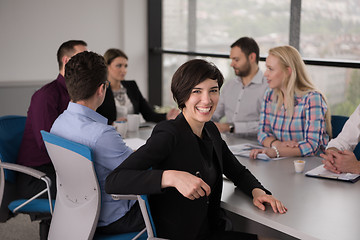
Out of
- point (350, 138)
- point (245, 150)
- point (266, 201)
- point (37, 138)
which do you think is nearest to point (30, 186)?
point (37, 138)

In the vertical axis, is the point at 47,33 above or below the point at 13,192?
above

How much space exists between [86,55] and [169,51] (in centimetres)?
386

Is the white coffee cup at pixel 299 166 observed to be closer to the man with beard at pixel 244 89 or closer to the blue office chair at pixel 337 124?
the blue office chair at pixel 337 124

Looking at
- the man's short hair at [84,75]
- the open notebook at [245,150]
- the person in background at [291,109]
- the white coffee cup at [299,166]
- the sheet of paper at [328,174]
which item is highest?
the man's short hair at [84,75]

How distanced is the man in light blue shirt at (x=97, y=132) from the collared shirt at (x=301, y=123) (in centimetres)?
120

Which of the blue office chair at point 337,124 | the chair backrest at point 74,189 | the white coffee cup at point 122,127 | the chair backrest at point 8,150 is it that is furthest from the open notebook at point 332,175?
the chair backrest at point 8,150

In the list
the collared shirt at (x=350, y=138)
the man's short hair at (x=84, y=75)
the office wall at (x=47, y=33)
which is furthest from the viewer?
the office wall at (x=47, y=33)

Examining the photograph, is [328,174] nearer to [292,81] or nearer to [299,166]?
[299,166]

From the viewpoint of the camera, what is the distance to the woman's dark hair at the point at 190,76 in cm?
196

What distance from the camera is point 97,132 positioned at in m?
2.13

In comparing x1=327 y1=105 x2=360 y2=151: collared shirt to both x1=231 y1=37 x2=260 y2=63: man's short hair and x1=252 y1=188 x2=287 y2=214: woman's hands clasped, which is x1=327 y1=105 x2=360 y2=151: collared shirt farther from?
x1=231 y1=37 x2=260 y2=63: man's short hair

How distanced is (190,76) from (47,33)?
13.1 feet

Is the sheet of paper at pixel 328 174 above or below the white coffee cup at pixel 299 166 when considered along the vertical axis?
below

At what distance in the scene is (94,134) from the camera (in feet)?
6.98
